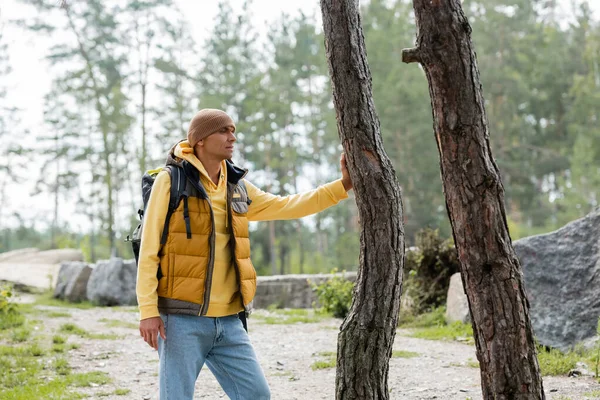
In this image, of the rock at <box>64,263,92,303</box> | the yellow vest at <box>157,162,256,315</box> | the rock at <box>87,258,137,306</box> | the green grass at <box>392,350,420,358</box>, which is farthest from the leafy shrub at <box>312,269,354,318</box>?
the yellow vest at <box>157,162,256,315</box>

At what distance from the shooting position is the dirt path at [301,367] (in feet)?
18.1

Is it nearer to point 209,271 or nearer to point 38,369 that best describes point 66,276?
point 38,369

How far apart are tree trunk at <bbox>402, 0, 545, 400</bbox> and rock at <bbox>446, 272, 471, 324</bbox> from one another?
5689 mm

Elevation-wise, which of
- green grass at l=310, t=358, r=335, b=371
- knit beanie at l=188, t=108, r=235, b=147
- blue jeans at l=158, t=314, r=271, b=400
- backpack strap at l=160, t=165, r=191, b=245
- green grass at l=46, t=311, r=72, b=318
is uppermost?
knit beanie at l=188, t=108, r=235, b=147

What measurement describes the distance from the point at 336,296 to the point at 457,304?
2.40m

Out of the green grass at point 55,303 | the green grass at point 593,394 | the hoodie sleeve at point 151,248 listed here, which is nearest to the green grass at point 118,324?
the green grass at point 55,303

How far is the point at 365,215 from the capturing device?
12.3 ft

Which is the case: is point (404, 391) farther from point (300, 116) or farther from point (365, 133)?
point (300, 116)

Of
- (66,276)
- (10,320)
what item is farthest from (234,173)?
(66,276)

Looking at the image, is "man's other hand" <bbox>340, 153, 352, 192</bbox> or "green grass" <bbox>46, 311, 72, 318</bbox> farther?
"green grass" <bbox>46, 311, 72, 318</bbox>

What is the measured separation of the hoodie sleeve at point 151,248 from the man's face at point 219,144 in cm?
28

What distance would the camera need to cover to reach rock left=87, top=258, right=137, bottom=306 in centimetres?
1376

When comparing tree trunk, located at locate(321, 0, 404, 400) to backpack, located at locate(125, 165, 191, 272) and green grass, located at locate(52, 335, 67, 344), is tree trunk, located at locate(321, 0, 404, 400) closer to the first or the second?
backpack, located at locate(125, 165, 191, 272)

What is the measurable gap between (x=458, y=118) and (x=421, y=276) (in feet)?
25.4
